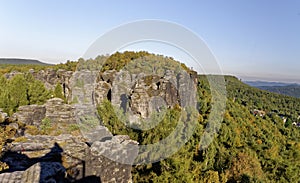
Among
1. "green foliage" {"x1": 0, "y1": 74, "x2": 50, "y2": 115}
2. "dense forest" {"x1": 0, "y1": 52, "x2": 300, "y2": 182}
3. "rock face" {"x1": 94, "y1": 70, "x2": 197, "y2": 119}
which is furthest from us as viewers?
"rock face" {"x1": 94, "y1": 70, "x2": 197, "y2": 119}

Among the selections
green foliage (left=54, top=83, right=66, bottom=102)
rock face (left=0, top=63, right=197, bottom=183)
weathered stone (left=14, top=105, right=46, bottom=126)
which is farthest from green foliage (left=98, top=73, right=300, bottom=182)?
green foliage (left=54, top=83, right=66, bottom=102)

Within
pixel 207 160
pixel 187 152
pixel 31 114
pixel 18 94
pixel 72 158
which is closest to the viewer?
pixel 72 158

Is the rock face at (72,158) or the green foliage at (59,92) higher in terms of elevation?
the green foliage at (59,92)

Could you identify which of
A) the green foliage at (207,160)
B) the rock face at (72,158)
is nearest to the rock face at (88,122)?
the rock face at (72,158)

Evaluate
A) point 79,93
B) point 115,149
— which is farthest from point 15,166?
point 79,93

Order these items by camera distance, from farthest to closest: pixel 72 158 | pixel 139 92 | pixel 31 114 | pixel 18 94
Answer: pixel 139 92, pixel 18 94, pixel 31 114, pixel 72 158

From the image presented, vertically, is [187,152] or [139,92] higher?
[139,92]

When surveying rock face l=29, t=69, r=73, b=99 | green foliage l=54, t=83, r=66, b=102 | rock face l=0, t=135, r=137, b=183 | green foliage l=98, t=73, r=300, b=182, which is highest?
rock face l=29, t=69, r=73, b=99

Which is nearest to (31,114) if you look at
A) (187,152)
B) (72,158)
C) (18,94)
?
(18,94)

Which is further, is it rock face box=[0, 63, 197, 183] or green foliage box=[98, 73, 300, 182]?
green foliage box=[98, 73, 300, 182]

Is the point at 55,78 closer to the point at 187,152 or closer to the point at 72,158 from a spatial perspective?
the point at 187,152

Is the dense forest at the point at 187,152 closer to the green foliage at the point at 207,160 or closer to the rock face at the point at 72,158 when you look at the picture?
the green foliage at the point at 207,160

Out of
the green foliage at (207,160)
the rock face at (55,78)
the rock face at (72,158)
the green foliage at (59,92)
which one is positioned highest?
the rock face at (55,78)

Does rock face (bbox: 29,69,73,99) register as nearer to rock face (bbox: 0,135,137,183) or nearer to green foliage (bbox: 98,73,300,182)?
green foliage (bbox: 98,73,300,182)
